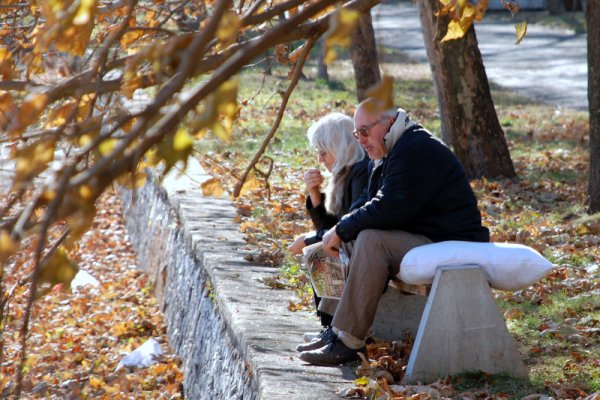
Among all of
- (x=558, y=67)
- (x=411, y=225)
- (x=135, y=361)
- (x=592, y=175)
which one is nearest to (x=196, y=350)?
(x=135, y=361)

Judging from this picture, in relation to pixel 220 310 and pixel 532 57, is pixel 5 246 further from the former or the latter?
pixel 532 57

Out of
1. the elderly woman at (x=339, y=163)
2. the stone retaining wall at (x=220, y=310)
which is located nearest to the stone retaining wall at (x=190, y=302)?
the stone retaining wall at (x=220, y=310)

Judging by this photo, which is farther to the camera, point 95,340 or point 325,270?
point 95,340

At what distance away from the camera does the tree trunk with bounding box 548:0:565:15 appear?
34219mm

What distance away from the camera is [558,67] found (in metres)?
22.5

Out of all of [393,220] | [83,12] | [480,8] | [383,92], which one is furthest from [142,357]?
[383,92]

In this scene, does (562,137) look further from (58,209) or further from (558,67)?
(58,209)

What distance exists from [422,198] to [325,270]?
0.74 meters

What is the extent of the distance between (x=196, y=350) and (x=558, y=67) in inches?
668

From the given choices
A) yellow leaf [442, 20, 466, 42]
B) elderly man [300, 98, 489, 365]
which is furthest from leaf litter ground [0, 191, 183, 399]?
yellow leaf [442, 20, 466, 42]

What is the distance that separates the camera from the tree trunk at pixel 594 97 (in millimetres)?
8617

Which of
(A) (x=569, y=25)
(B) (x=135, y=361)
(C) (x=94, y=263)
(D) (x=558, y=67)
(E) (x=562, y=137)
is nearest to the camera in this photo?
(B) (x=135, y=361)

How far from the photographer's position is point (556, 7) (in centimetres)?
3431

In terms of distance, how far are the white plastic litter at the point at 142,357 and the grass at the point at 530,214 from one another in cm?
126
